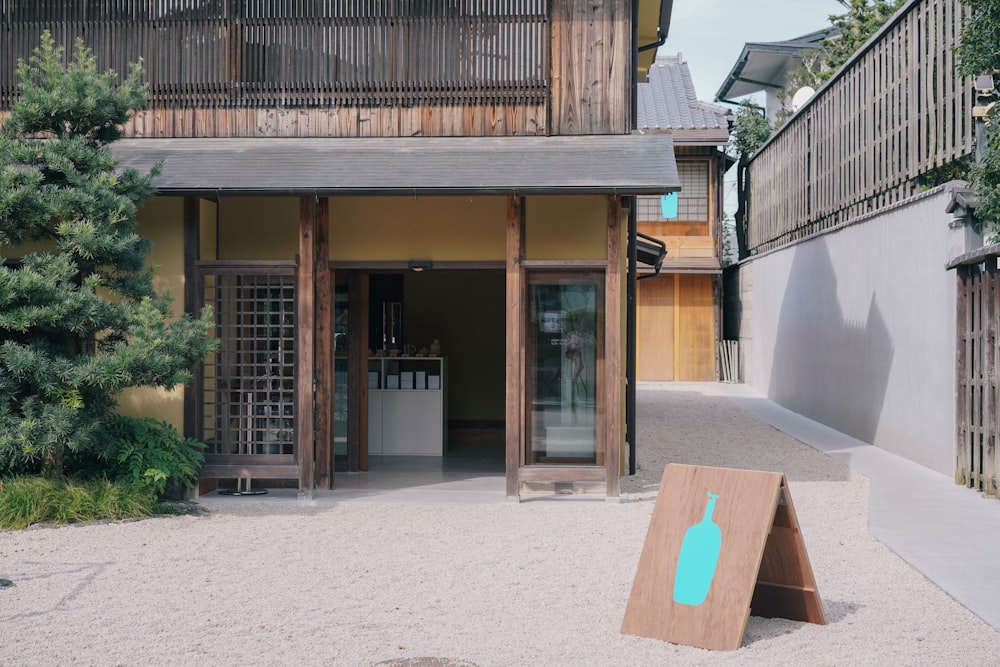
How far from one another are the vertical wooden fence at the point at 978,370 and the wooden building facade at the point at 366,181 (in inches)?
121

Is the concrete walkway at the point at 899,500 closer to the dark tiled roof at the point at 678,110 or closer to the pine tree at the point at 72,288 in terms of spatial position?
the pine tree at the point at 72,288

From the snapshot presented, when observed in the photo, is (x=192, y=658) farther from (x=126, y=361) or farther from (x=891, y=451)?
(x=891, y=451)

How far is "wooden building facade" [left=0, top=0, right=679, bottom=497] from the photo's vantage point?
31.9 ft

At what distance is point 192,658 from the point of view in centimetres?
518

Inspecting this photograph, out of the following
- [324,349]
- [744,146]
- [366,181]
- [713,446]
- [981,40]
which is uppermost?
[744,146]

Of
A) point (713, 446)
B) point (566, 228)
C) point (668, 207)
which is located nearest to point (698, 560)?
point (566, 228)

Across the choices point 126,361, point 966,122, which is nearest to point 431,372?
point 126,361

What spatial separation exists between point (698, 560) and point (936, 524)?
391 cm

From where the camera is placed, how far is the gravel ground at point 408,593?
17.4ft

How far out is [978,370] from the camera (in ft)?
33.0

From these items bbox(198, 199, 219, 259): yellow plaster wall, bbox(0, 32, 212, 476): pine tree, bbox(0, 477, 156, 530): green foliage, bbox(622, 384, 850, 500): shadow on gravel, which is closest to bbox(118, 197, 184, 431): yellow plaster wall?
bbox(198, 199, 219, 259): yellow plaster wall

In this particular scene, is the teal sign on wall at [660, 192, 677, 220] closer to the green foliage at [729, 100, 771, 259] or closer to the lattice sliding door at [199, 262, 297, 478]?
the green foliage at [729, 100, 771, 259]

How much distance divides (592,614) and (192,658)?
211 cm

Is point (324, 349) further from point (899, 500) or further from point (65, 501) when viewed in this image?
point (899, 500)
